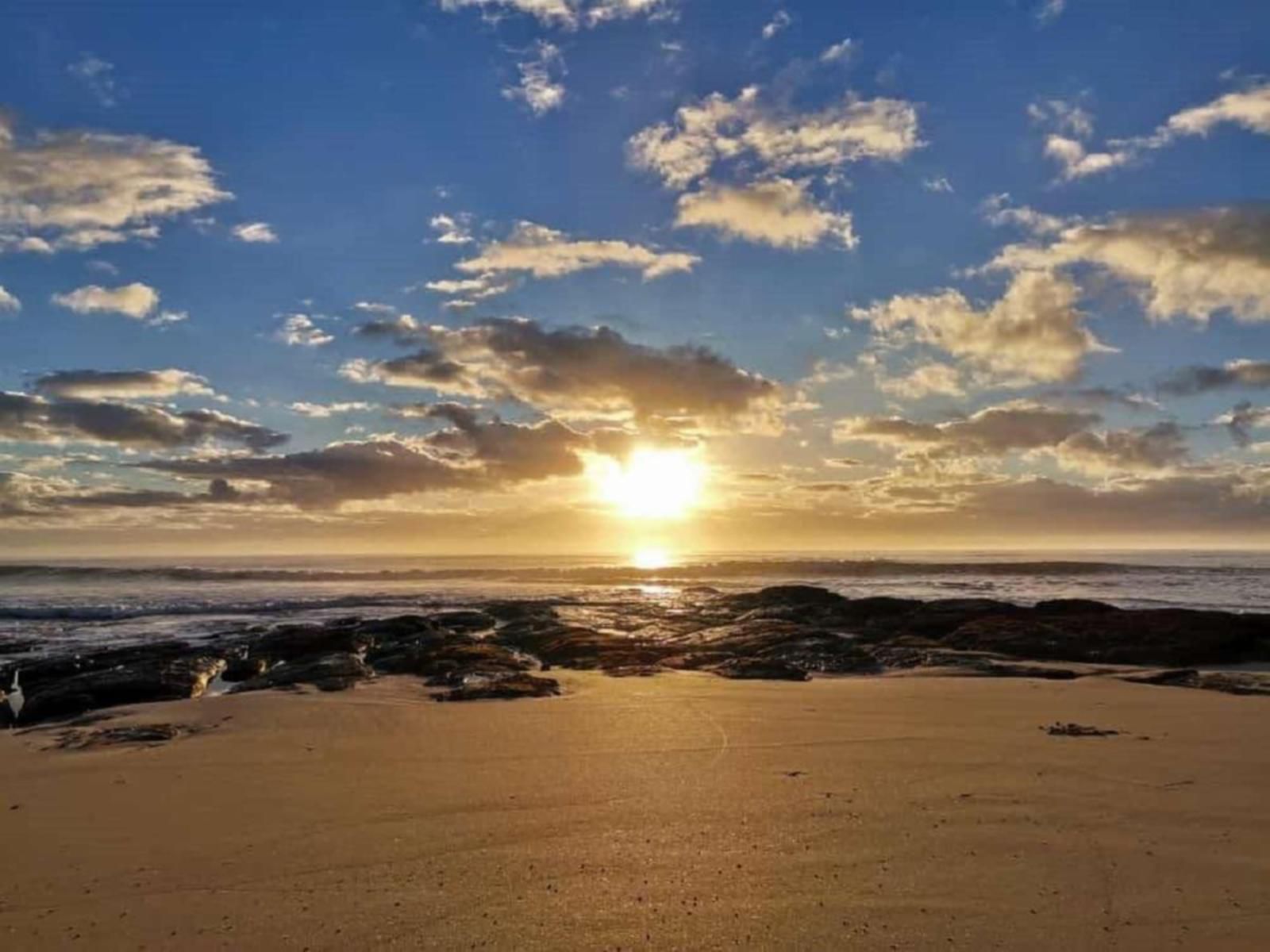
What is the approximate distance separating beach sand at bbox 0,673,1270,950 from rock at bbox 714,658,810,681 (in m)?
4.24

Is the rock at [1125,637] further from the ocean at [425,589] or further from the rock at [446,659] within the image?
the ocean at [425,589]

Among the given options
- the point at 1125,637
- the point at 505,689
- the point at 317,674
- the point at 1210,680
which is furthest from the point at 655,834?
the point at 1125,637

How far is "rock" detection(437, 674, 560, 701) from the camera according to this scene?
13508 millimetres

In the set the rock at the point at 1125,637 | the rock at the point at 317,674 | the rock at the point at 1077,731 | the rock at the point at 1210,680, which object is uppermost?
the rock at the point at 1125,637

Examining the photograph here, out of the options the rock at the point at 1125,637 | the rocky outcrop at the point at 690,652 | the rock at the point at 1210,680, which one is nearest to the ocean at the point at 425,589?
the rocky outcrop at the point at 690,652

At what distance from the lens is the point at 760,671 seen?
15.9 m

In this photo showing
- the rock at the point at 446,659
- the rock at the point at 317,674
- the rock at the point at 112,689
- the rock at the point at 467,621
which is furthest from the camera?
the rock at the point at 467,621

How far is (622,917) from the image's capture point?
5172 millimetres

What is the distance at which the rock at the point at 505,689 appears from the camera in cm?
1351

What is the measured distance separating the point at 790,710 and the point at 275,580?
62.9 metres

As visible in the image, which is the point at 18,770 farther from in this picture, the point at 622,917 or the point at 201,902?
the point at 622,917

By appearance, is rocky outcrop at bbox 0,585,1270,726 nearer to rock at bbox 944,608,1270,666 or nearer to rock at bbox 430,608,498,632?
rock at bbox 944,608,1270,666

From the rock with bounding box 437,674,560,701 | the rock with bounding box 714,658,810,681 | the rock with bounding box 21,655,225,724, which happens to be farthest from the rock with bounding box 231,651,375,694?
the rock with bounding box 714,658,810,681

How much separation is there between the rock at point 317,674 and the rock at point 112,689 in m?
0.85
